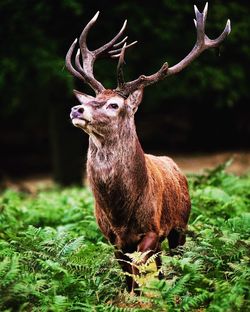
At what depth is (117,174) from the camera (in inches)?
231

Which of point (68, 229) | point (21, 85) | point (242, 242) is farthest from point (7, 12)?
point (242, 242)

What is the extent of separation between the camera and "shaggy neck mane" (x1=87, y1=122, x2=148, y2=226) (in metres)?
5.84

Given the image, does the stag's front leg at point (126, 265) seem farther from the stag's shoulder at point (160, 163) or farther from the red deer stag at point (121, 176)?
the stag's shoulder at point (160, 163)

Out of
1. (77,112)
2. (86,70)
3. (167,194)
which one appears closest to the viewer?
(77,112)

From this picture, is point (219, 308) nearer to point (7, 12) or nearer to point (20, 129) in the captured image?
point (7, 12)

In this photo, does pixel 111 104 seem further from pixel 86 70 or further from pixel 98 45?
pixel 98 45

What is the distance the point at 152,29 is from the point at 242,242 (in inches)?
350

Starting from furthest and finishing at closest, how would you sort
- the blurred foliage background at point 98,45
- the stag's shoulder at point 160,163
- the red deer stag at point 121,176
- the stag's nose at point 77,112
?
1. the blurred foliage background at point 98,45
2. the stag's shoulder at point 160,163
3. the red deer stag at point 121,176
4. the stag's nose at point 77,112

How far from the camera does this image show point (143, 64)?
1433 centimetres

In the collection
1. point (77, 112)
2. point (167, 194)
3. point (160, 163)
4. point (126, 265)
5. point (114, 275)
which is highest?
point (77, 112)

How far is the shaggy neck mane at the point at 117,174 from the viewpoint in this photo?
5.84 meters

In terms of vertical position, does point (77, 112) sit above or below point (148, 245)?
above

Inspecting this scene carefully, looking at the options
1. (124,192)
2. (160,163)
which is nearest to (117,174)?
(124,192)

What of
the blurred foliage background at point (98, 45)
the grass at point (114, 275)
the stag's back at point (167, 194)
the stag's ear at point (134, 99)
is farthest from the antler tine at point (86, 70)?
the blurred foliage background at point (98, 45)
